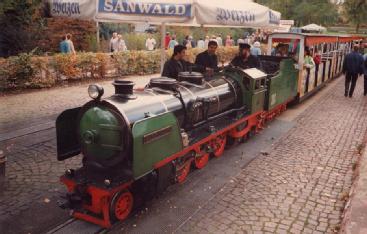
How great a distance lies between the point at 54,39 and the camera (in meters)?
18.3

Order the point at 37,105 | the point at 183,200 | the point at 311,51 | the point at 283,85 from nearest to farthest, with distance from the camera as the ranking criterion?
the point at 183,200, the point at 283,85, the point at 37,105, the point at 311,51

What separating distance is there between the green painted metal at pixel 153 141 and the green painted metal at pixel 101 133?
0.27 m

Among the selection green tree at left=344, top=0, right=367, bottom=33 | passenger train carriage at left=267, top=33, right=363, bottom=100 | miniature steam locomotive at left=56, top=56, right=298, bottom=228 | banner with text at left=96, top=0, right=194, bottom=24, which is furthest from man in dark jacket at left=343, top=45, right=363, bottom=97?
green tree at left=344, top=0, right=367, bottom=33

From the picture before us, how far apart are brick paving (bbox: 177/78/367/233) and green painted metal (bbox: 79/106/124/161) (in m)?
1.35

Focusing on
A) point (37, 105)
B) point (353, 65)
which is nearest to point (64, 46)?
point (37, 105)

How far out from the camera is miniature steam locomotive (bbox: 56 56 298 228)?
4.56m

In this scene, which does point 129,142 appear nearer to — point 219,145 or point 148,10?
point 148,10

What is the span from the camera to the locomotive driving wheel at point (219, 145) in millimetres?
7207

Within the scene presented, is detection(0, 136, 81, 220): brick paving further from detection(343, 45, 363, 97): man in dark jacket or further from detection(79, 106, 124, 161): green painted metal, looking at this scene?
detection(343, 45, 363, 97): man in dark jacket

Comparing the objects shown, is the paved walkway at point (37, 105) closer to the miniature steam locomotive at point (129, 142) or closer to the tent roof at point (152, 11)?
the tent roof at point (152, 11)

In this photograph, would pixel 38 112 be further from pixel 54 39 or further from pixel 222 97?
pixel 54 39

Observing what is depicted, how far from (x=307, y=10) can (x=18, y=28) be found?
41229 millimetres

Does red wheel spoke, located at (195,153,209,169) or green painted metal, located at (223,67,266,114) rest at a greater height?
green painted metal, located at (223,67,266,114)

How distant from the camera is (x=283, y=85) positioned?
10305 mm
